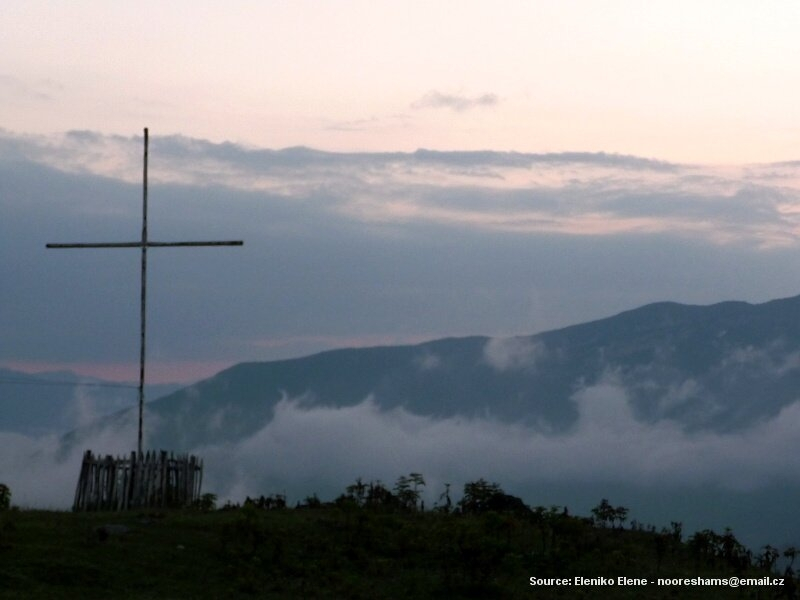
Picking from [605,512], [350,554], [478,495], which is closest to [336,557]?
[350,554]

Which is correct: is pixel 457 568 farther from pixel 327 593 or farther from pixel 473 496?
pixel 473 496

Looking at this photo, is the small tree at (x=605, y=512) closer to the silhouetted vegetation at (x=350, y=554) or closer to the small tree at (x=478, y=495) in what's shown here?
the silhouetted vegetation at (x=350, y=554)

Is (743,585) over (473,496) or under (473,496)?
under

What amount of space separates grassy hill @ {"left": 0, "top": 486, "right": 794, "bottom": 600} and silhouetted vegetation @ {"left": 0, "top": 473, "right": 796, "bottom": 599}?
35mm

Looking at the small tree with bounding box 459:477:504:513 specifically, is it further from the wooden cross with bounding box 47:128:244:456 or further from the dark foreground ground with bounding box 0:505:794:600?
the wooden cross with bounding box 47:128:244:456

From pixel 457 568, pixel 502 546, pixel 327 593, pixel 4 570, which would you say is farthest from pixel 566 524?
pixel 4 570

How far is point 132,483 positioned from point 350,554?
8.36 m

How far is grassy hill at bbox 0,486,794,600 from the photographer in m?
24.1

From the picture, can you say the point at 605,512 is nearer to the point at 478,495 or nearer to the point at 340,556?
the point at 478,495

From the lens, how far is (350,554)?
88.3 feet

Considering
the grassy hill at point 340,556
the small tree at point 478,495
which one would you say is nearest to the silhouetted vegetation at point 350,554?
the grassy hill at point 340,556

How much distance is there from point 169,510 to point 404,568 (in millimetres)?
6994

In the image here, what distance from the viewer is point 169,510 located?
30938mm

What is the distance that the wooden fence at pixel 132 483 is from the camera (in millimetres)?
32938
